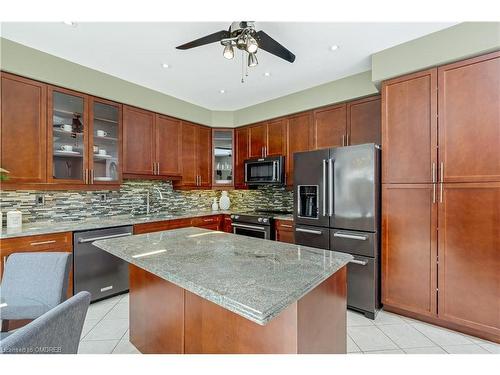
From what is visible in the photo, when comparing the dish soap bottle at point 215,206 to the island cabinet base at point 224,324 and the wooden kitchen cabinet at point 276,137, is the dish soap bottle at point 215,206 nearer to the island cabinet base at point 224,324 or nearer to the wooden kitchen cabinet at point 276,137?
the wooden kitchen cabinet at point 276,137

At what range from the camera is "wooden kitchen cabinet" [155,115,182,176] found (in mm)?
3607

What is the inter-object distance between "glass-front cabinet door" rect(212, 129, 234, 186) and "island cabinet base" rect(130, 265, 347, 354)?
8.81ft

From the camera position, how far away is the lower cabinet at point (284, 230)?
3305 mm

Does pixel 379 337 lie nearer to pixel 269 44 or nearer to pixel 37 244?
pixel 269 44

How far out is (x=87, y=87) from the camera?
2.82 metres

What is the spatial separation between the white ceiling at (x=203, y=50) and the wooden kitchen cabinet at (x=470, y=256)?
1.48 metres

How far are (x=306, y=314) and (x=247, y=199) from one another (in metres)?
3.54

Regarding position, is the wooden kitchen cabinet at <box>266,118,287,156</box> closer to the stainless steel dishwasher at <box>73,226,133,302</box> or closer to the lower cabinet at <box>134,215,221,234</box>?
the lower cabinet at <box>134,215,221,234</box>

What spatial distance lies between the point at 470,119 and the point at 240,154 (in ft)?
9.88

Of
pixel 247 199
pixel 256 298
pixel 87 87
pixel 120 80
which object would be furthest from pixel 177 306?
pixel 247 199

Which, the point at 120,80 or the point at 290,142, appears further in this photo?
the point at 290,142

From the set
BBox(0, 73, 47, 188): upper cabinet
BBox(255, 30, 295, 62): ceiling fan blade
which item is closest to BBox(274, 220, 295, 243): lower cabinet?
BBox(255, 30, 295, 62): ceiling fan blade

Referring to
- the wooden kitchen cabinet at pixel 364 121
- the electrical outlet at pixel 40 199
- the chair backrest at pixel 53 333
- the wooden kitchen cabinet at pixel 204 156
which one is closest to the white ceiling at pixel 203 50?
the wooden kitchen cabinet at pixel 364 121
